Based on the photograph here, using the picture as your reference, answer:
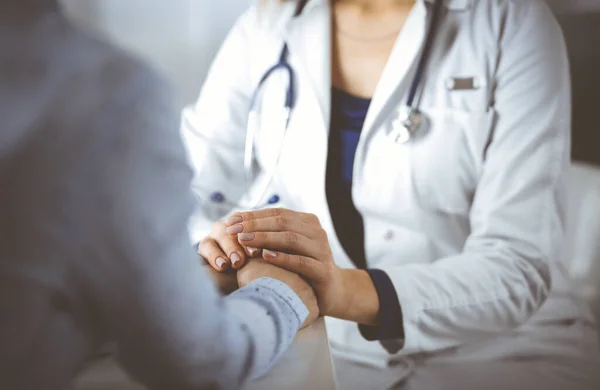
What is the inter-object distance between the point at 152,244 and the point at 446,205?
469 millimetres

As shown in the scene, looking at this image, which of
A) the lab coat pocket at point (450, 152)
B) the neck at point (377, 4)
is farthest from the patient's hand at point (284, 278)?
the neck at point (377, 4)

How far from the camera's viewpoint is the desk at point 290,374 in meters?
0.40

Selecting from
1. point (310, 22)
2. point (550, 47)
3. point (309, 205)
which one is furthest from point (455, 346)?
point (310, 22)

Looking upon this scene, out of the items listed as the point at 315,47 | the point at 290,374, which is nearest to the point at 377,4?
the point at 315,47

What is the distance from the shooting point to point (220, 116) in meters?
0.80

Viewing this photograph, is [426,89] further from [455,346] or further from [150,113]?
[150,113]

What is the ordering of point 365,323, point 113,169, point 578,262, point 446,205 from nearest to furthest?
point 113,169 < point 365,323 < point 446,205 < point 578,262

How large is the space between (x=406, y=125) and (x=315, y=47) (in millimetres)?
181

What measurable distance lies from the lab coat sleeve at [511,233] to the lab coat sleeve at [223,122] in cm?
32

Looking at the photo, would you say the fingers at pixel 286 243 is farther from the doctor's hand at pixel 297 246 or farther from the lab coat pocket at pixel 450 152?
the lab coat pocket at pixel 450 152

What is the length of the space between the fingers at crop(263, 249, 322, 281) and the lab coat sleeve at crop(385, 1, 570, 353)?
0.11 m

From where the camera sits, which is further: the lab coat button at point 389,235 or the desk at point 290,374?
the lab coat button at point 389,235

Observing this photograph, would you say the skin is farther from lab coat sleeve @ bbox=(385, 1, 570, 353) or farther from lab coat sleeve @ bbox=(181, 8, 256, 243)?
lab coat sleeve @ bbox=(181, 8, 256, 243)

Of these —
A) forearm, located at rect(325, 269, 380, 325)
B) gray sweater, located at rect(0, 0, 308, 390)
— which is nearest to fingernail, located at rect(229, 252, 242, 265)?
forearm, located at rect(325, 269, 380, 325)
